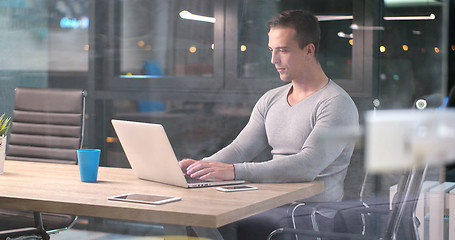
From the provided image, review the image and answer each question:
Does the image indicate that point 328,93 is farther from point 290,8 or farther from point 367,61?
point 290,8

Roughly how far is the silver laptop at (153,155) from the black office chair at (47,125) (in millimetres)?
765

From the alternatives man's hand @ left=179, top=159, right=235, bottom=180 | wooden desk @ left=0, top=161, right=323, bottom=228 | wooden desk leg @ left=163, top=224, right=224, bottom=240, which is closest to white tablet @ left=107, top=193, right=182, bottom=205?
wooden desk @ left=0, top=161, right=323, bottom=228

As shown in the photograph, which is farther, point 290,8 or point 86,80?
point 86,80

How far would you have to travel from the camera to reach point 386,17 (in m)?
2.12

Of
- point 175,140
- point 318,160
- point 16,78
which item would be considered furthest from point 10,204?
point 16,78

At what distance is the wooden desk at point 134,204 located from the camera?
5.75 ft

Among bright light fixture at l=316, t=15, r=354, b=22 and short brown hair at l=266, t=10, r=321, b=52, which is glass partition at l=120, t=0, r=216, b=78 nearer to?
short brown hair at l=266, t=10, r=321, b=52

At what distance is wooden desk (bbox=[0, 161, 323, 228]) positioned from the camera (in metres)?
1.75

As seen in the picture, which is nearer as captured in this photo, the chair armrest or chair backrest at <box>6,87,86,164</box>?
the chair armrest

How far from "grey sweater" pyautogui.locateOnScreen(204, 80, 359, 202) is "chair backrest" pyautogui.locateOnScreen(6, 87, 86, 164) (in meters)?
1.08

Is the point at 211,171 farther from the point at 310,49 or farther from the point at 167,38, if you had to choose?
the point at 167,38

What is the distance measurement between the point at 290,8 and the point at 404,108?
0.50m

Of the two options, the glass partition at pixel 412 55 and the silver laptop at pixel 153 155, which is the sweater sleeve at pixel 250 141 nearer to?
the silver laptop at pixel 153 155

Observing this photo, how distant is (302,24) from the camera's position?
2.24 meters
